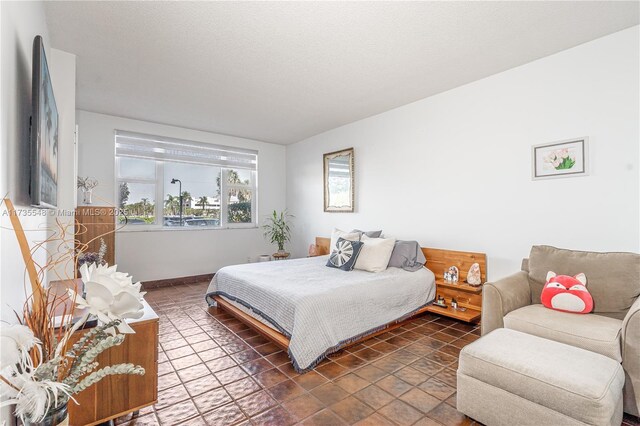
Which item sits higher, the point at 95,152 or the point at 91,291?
the point at 95,152

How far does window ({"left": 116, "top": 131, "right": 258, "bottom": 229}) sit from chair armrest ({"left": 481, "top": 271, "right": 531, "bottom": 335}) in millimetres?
4487

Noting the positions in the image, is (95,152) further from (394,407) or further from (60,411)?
(394,407)

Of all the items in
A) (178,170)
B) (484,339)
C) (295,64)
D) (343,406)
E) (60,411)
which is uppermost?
(295,64)

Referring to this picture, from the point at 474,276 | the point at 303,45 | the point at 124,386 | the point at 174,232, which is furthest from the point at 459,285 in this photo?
the point at 174,232

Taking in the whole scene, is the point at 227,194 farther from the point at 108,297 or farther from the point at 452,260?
the point at 108,297

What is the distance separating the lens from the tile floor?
1812 mm

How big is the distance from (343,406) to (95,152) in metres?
4.67

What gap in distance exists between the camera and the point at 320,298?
8.31 feet

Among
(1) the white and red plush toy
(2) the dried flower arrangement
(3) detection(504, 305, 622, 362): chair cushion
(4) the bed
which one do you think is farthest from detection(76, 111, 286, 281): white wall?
(1) the white and red plush toy

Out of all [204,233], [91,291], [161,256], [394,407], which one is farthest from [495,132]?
[161,256]

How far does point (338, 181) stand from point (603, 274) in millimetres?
3480

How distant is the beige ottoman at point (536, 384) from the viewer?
1.43 meters

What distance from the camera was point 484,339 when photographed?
190 cm

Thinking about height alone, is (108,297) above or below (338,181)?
below
